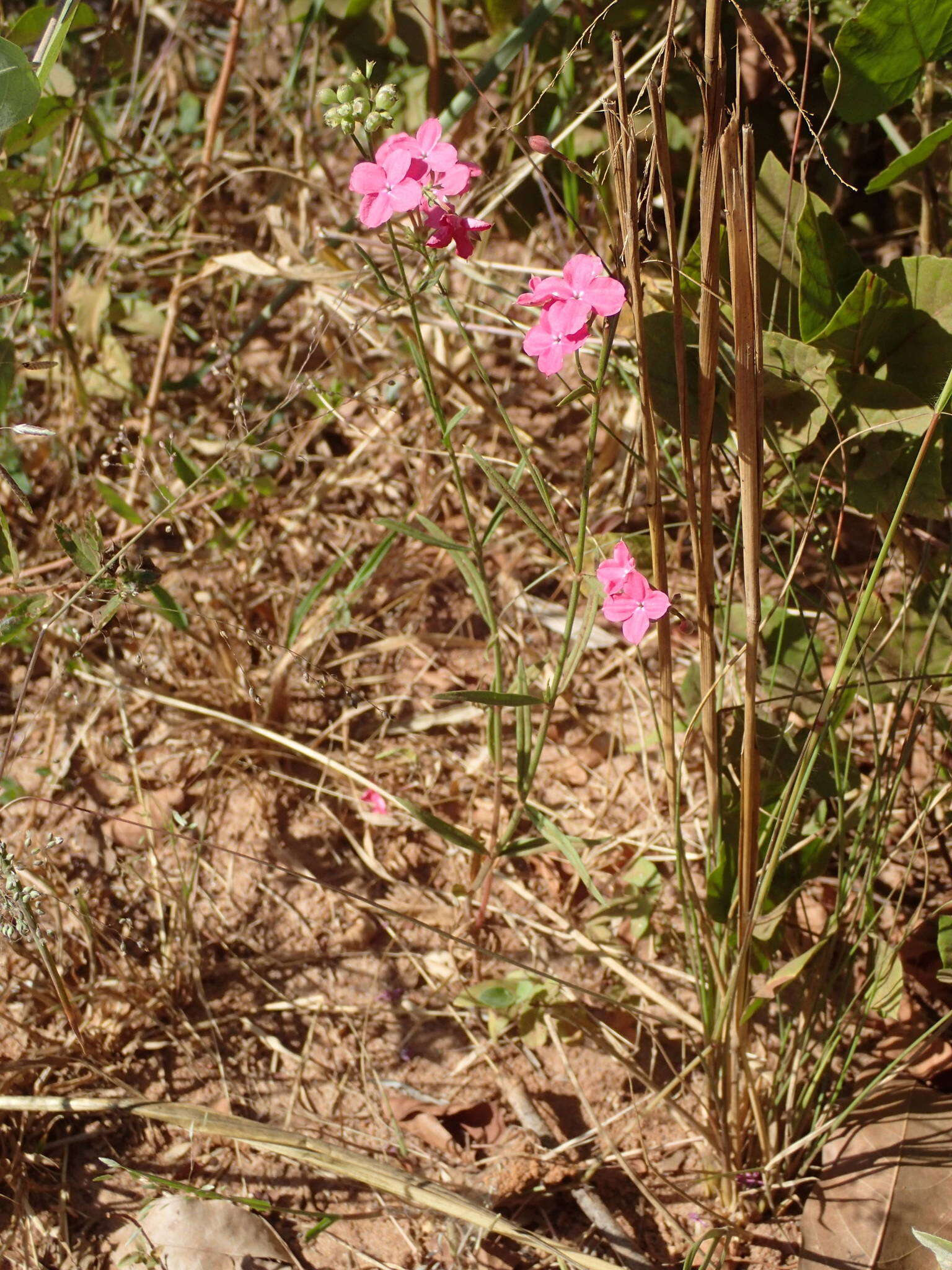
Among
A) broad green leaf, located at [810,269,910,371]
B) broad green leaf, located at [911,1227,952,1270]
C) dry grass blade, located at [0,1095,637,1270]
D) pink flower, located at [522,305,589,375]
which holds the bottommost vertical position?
dry grass blade, located at [0,1095,637,1270]

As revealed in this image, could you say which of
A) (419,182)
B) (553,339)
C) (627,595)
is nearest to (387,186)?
(419,182)

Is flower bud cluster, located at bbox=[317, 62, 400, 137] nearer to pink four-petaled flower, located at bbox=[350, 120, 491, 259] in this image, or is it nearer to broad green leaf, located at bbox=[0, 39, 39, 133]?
pink four-petaled flower, located at bbox=[350, 120, 491, 259]

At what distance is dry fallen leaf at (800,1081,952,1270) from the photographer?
1141 mm

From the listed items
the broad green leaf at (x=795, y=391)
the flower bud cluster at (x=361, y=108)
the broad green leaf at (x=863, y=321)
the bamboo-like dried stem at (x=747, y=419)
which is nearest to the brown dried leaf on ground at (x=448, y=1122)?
the bamboo-like dried stem at (x=747, y=419)

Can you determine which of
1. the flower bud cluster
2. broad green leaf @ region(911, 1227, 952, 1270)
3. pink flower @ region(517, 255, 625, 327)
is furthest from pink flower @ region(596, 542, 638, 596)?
broad green leaf @ region(911, 1227, 952, 1270)

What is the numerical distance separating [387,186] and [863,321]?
0.52m

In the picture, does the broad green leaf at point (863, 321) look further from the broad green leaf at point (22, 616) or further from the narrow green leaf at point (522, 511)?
the broad green leaf at point (22, 616)

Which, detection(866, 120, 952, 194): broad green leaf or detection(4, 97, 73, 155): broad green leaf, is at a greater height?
detection(4, 97, 73, 155): broad green leaf

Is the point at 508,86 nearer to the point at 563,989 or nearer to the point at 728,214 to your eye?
the point at 728,214

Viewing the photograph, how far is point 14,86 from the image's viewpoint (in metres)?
1.11

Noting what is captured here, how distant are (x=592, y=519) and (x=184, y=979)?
98 cm

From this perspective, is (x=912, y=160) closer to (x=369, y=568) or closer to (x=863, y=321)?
(x=863, y=321)

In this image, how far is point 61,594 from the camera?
1.35 m

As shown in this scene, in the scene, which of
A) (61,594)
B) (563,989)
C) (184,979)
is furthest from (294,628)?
(563,989)
